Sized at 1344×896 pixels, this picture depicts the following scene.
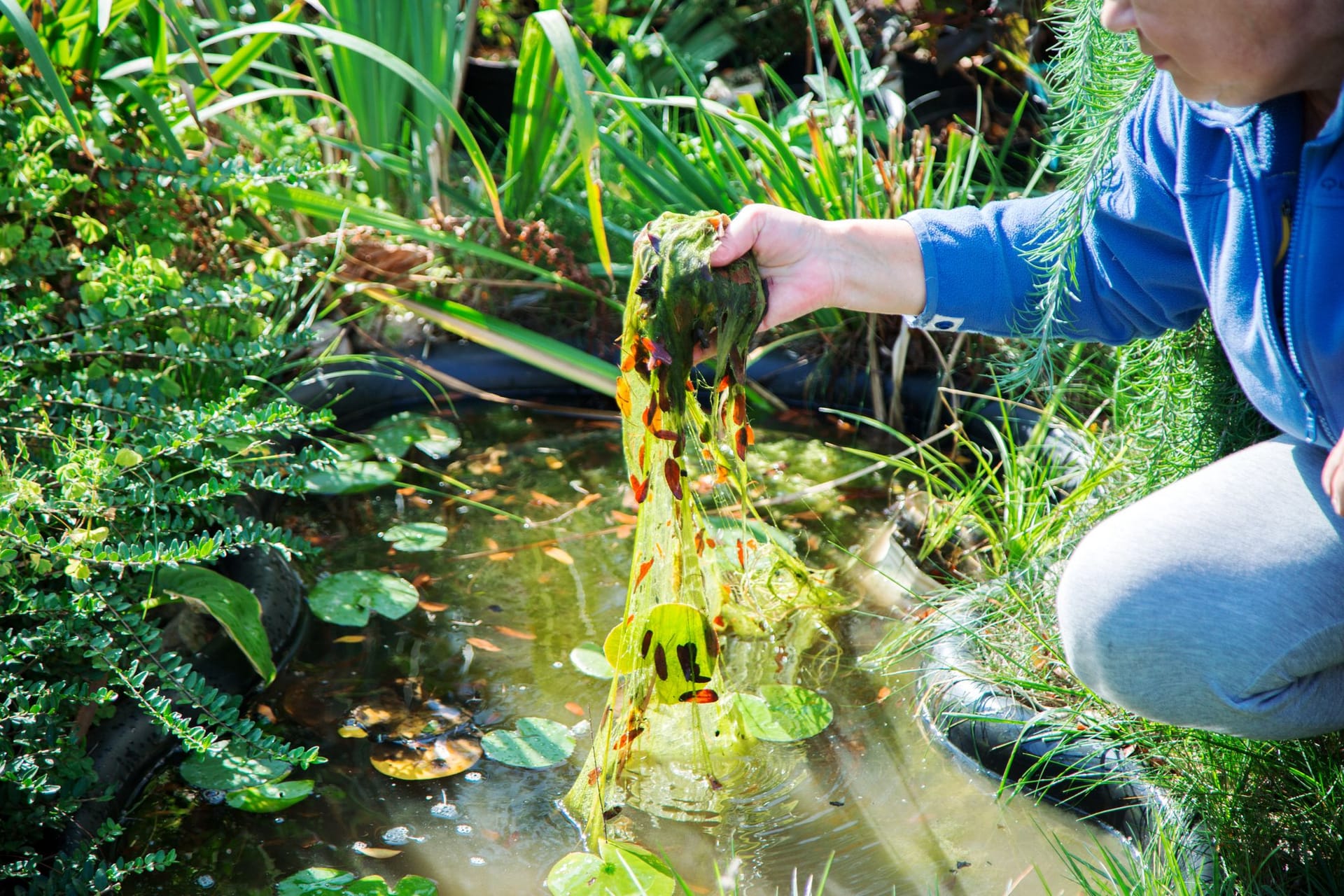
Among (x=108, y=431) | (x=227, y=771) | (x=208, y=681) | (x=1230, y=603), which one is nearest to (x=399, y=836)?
(x=227, y=771)

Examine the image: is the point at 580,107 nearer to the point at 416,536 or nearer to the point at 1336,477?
the point at 416,536

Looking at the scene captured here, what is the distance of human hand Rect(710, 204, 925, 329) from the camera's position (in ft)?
4.41

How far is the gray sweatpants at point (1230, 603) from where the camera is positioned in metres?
1.06

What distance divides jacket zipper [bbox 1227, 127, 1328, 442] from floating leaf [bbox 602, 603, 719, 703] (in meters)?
0.75

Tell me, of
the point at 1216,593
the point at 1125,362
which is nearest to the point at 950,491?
the point at 1125,362

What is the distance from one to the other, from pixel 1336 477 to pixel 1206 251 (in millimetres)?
329

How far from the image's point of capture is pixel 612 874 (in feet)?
4.39

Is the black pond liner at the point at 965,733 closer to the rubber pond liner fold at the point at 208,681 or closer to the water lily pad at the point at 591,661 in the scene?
the rubber pond liner fold at the point at 208,681

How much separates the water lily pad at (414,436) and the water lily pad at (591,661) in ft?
2.40

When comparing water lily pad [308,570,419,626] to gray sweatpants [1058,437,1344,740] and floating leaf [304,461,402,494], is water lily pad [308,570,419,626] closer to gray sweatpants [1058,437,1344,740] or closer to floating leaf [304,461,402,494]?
floating leaf [304,461,402,494]

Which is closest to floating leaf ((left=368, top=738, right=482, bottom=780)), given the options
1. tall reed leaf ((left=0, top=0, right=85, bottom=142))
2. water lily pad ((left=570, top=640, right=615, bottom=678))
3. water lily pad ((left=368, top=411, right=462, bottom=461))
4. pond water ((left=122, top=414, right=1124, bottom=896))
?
pond water ((left=122, top=414, right=1124, bottom=896))

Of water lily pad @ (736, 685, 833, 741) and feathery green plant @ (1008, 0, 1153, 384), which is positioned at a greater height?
feathery green plant @ (1008, 0, 1153, 384)

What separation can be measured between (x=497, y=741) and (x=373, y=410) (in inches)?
46.5

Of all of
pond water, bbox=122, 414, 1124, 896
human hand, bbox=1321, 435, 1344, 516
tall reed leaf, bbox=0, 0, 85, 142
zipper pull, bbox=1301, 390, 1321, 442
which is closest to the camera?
human hand, bbox=1321, 435, 1344, 516
